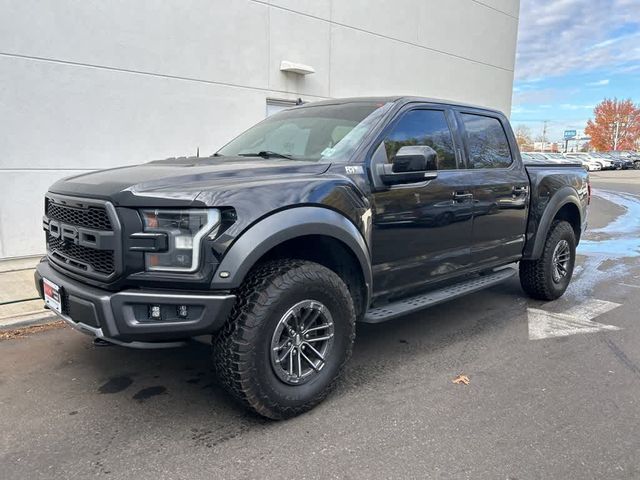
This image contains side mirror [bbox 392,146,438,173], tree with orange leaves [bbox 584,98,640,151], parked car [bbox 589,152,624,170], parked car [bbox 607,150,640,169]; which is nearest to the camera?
side mirror [bbox 392,146,438,173]

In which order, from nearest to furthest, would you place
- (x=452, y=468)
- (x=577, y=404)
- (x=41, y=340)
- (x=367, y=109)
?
(x=452, y=468), (x=577, y=404), (x=367, y=109), (x=41, y=340)

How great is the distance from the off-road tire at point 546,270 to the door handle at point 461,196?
1629 mm

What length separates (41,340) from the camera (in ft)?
14.2

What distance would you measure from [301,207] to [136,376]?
1.78m

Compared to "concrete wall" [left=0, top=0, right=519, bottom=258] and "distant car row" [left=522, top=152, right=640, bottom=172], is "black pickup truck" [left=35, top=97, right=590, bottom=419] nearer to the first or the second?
"concrete wall" [left=0, top=0, right=519, bottom=258]

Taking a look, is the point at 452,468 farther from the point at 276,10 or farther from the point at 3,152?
the point at 276,10

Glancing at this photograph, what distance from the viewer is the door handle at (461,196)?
4.11 m

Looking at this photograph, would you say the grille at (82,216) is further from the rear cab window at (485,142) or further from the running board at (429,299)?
the rear cab window at (485,142)

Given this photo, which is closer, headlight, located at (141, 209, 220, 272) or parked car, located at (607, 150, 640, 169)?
headlight, located at (141, 209, 220, 272)

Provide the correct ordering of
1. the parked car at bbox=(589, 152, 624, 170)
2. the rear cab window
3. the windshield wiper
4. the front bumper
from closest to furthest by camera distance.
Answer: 1. the front bumper
2. the windshield wiper
3. the rear cab window
4. the parked car at bbox=(589, 152, 624, 170)

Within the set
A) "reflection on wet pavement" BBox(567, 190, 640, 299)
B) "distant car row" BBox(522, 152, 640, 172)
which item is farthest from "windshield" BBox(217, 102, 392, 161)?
"distant car row" BBox(522, 152, 640, 172)

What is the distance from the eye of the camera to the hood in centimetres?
264

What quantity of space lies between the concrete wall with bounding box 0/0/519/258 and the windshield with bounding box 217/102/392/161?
4.09 metres

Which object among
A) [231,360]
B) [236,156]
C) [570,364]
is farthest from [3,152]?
[570,364]
